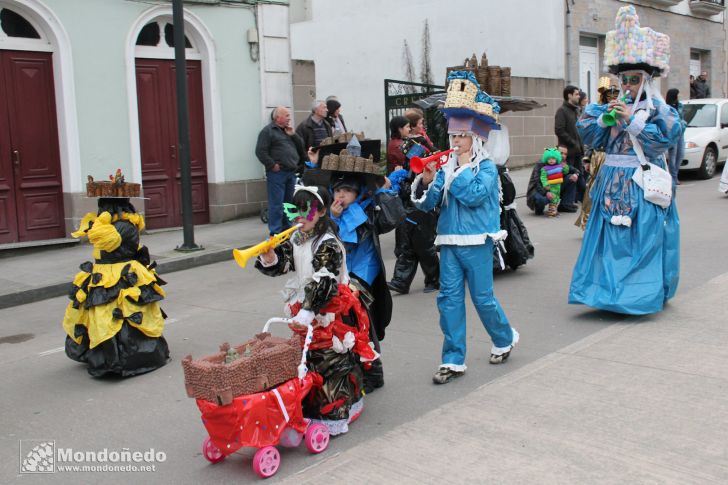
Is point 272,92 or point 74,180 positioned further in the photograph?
point 272,92

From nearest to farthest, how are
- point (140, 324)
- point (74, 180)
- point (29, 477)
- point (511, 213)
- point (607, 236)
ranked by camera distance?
point (29, 477) < point (140, 324) < point (607, 236) < point (511, 213) < point (74, 180)

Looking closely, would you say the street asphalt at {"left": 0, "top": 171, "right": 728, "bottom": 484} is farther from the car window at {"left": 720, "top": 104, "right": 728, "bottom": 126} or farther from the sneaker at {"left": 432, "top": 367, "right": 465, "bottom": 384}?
the car window at {"left": 720, "top": 104, "right": 728, "bottom": 126}

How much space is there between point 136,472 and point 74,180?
25.5 ft

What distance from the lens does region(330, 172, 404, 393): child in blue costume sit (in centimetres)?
492

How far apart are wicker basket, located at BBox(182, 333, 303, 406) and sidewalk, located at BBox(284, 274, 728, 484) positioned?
513 millimetres

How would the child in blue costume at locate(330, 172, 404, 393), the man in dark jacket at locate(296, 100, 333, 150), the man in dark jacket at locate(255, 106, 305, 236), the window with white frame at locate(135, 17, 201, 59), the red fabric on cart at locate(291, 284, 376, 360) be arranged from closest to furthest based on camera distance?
the red fabric on cart at locate(291, 284, 376, 360) < the child in blue costume at locate(330, 172, 404, 393) < the man in dark jacket at locate(255, 106, 305, 236) < the window with white frame at locate(135, 17, 201, 59) < the man in dark jacket at locate(296, 100, 333, 150)

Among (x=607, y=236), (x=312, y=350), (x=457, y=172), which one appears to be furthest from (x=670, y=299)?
(x=312, y=350)

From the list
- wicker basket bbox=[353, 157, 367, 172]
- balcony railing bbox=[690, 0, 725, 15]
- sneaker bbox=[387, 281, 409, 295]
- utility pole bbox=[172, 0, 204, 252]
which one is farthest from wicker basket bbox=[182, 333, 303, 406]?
balcony railing bbox=[690, 0, 725, 15]

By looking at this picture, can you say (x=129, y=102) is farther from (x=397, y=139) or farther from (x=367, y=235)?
(x=367, y=235)

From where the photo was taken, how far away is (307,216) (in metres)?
4.43

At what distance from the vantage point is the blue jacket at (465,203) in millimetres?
5109

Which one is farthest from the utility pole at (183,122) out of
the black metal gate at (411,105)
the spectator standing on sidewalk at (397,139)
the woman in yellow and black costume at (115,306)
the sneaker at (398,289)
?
the woman in yellow and black costume at (115,306)

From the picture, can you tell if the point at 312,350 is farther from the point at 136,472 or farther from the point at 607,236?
the point at 607,236
